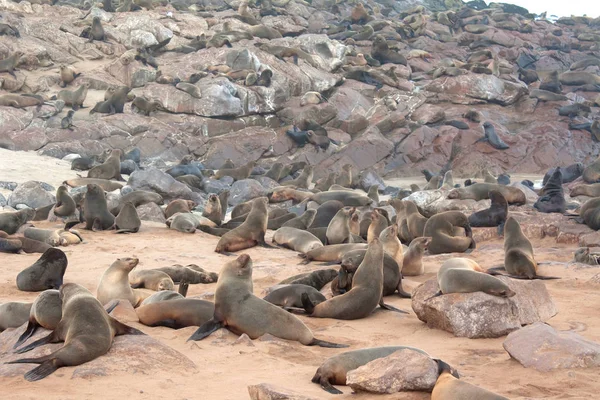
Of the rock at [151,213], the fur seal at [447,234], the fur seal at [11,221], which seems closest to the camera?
the fur seal at [447,234]

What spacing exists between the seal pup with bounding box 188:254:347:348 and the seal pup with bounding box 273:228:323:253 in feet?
14.9

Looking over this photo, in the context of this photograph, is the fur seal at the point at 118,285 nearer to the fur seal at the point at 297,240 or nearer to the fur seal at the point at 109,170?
the fur seal at the point at 297,240

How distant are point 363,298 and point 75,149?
14388 mm

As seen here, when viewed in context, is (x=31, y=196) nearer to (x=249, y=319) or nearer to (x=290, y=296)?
(x=290, y=296)

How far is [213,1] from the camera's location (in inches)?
1587

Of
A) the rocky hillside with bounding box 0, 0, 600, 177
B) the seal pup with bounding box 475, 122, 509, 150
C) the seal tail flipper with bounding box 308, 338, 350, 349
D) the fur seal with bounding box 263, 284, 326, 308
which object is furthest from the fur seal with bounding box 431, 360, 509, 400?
the seal pup with bounding box 475, 122, 509, 150

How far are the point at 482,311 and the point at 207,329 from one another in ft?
Answer: 6.97

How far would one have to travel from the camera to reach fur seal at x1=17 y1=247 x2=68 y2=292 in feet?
25.3

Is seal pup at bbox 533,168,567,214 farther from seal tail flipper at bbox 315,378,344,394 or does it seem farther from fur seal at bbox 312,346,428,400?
seal tail flipper at bbox 315,378,344,394

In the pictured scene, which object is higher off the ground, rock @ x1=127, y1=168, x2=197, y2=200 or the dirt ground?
the dirt ground

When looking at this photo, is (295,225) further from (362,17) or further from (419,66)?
(362,17)

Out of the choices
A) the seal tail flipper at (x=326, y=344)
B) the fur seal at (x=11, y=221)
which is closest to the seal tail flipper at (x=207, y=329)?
the seal tail flipper at (x=326, y=344)

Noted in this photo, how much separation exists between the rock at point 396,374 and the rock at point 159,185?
11.3m

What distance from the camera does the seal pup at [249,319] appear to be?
18.8 ft
